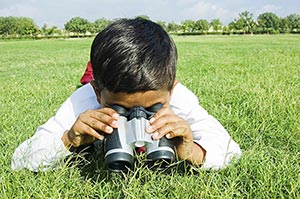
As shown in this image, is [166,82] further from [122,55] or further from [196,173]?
[196,173]

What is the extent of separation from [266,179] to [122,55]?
0.78 metres

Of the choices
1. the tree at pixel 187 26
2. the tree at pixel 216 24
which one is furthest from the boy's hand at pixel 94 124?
the tree at pixel 187 26

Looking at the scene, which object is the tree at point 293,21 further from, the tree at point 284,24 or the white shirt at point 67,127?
the white shirt at point 67,127

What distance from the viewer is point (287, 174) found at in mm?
1598

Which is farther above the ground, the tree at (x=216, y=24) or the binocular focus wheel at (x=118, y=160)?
the binocular focus wheel at (x=118, y=160)

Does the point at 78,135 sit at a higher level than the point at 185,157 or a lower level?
higher

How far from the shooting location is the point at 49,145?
1.77m

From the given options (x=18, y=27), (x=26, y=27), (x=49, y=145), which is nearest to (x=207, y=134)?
(x=49, y=145)

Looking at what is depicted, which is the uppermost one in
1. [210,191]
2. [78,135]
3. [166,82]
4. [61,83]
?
[166,82]

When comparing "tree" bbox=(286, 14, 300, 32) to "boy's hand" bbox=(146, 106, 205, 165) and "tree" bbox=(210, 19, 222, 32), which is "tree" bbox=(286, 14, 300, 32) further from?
"boy's hand" bbox=(146, 106, 205, 165)

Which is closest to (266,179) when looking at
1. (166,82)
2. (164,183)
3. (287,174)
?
(287,174)

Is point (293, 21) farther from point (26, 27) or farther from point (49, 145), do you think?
point (49, 145)

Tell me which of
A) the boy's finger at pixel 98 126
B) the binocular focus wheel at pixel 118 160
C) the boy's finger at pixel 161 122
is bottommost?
the binocular focus wheel at pixel 118 160

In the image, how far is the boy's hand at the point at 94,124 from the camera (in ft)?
4.67
